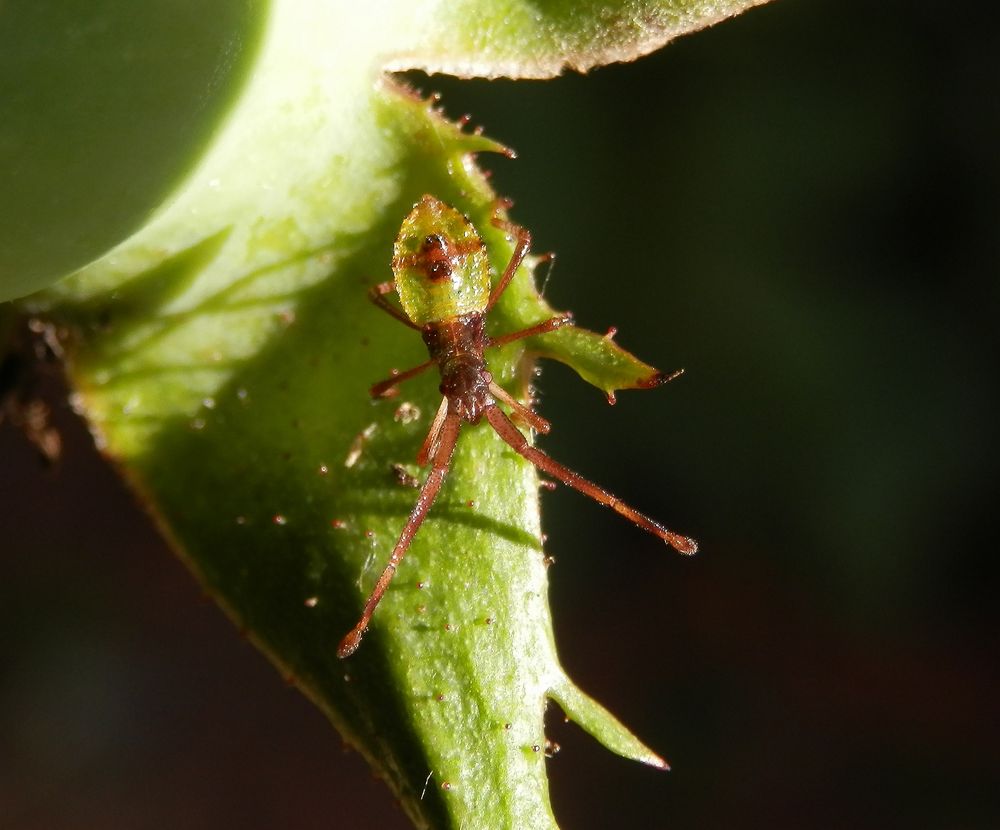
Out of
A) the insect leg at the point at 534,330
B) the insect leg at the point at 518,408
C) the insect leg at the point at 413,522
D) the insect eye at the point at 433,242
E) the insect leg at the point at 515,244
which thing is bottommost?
the insect leg at the point at 413,522

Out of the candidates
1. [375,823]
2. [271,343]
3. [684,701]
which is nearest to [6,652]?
[375,823]

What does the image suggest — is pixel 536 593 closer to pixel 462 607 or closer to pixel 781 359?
pixel 462 607

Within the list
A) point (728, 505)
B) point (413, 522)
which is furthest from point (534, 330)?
point (728, 505)

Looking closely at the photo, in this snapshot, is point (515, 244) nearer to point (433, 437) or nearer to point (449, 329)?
point (449, 329)

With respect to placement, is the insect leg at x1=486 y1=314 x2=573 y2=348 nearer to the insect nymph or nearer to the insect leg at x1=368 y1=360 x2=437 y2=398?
the insect nymph

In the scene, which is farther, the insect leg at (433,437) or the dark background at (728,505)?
the dark background at (728,505)

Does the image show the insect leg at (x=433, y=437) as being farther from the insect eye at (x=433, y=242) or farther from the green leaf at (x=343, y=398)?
the insect eye at (x=433, y=242)

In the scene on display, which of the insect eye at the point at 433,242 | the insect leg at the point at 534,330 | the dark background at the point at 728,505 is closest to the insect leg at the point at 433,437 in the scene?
the insect leg at the point at 534,330

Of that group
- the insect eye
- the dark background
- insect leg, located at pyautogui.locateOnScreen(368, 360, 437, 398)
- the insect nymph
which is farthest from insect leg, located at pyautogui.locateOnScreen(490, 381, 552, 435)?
the dark background
